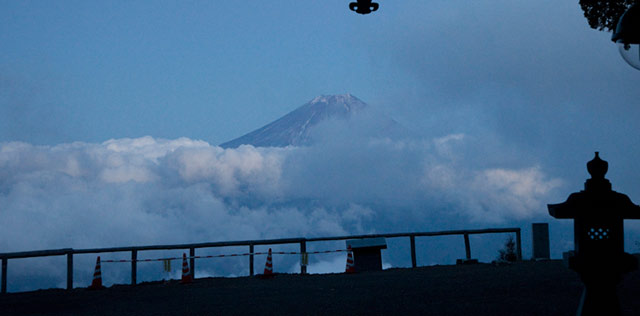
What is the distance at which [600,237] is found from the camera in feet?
17.5

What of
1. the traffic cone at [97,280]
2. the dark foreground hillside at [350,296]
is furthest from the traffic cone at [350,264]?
the traffic cone at [97,280]

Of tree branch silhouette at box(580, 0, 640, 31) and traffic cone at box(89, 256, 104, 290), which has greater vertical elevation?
tree branch silhouette at box(580, 0, 640, 31)

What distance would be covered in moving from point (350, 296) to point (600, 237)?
689cm

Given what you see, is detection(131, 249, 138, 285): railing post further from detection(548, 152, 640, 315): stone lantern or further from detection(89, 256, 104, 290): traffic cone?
detection(548, 152, 640, 315): stone lantern

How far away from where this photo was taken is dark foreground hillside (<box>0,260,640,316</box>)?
32.1 ft

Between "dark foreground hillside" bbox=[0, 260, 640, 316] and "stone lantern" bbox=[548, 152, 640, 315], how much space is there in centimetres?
367

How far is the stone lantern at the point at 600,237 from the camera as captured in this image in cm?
531

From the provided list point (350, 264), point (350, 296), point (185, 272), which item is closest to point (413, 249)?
point (350, 264)

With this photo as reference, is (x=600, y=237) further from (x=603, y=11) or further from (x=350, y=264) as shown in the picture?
(x=350, y=264)

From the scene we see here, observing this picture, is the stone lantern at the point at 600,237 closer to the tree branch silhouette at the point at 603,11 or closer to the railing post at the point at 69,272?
the tree branch silhouette at the point at 603,11

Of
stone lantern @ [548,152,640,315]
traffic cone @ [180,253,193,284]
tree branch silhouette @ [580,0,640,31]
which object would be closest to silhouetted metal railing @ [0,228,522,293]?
traffic cone @ [180,253,193,284]

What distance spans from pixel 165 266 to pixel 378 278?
266 inches

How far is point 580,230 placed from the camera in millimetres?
5410

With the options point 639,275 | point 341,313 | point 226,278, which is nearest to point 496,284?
point 639,275
